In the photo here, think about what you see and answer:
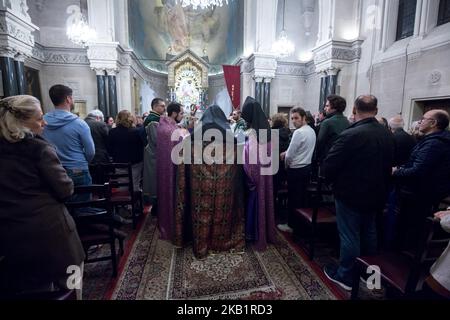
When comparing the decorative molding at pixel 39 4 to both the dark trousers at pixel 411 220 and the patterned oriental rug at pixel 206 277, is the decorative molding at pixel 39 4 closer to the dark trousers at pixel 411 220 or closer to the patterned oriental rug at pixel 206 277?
the patterned oriental rug at pixel 206 277

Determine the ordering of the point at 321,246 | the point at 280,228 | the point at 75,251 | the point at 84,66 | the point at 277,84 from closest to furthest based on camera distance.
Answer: the point at 75,251
the point at 321,246
the point at 280,228
the point at 84,66
the point at 277,84

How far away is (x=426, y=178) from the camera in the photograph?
243cm

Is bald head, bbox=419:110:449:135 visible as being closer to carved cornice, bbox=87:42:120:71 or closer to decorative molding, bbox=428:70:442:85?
decorative molding, bbox=428:70:442:85

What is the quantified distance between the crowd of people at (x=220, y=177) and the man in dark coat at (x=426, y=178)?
0.4 inches

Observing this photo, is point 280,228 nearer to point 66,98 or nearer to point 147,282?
point 147,282

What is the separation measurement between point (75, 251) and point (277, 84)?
1164 centimetres

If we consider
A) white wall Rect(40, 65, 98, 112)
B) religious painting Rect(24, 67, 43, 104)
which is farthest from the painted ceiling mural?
religious painting Rect(24, 67, 43, 104)

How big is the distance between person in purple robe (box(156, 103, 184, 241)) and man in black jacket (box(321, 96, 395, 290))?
189 centimetres

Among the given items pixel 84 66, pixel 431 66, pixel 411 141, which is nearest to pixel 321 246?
pixel 411 141

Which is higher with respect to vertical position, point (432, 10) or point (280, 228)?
point (432, 10)

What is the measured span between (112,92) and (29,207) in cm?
908

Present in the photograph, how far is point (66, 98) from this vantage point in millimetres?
2619

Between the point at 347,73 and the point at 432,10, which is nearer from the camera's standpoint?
the point at 432,10

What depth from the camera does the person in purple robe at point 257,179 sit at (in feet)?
9.79
